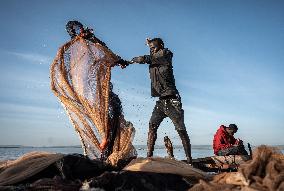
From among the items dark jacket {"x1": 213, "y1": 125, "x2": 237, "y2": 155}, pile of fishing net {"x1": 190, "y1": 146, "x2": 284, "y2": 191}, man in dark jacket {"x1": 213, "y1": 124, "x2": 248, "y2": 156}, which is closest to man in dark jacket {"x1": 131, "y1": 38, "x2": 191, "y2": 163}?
pile of fishing net {"x1": 190, "y1": 146, "x2": 284, "y2": 191}

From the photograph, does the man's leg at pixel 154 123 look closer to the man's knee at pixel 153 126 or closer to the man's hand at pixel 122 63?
the man's knee at pixel 153 126

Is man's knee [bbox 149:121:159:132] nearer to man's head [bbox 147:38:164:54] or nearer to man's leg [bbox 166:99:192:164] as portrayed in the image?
man's leg [bbox 166:99:192:164]

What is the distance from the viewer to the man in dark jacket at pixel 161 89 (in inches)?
277

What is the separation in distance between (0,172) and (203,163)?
212 inches

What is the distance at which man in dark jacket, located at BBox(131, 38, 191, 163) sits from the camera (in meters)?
7.05

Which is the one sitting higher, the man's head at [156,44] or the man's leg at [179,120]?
the man's head at [156,44]

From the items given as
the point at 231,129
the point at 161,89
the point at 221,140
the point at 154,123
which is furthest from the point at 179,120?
the point at 231,129

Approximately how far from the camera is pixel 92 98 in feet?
22.9

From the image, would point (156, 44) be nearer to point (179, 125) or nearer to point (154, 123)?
point (154, 123)

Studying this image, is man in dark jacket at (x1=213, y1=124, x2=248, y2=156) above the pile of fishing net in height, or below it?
above

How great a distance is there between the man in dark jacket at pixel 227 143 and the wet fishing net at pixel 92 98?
377 cm

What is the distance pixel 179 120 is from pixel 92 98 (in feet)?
5.93

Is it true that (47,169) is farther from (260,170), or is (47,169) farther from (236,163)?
(236,163)

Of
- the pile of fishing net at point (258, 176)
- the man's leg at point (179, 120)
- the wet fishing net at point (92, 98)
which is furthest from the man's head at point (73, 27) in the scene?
the pile of fishing net at point (258, 176)
